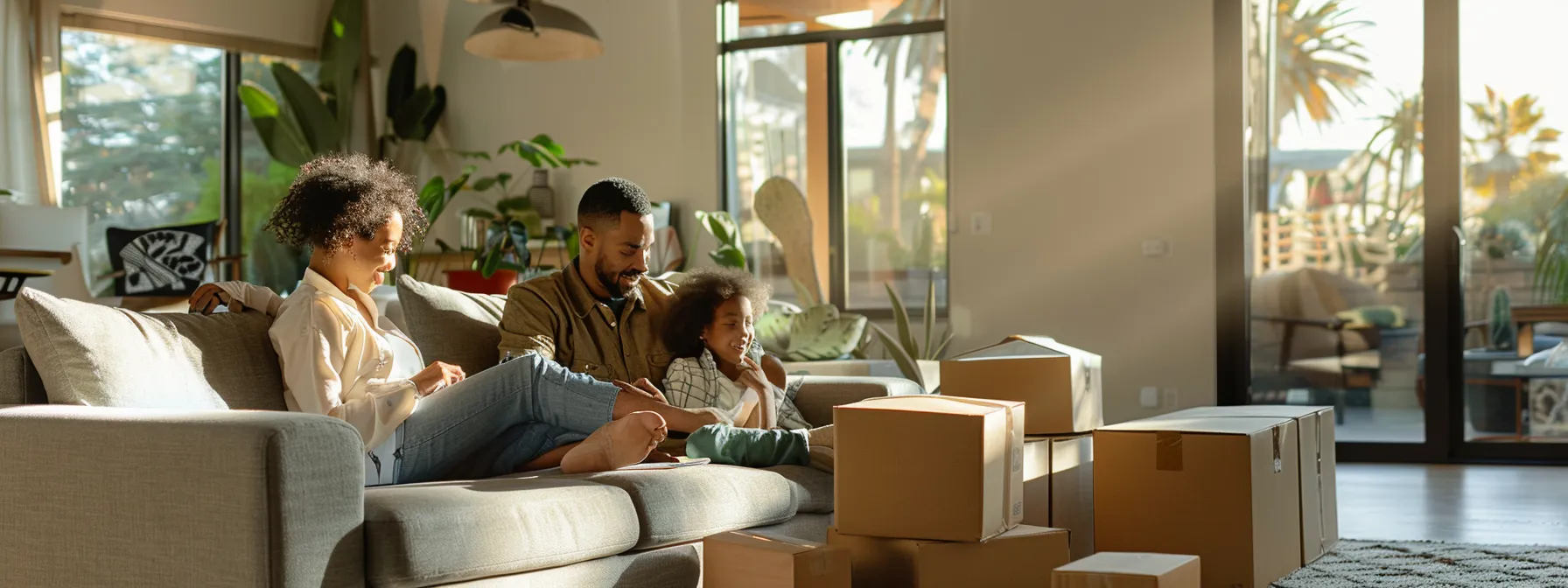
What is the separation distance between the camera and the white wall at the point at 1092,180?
5750mm

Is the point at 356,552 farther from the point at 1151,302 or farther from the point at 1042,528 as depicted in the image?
the point at 1151,302

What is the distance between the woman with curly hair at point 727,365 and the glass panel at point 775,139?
150 inches

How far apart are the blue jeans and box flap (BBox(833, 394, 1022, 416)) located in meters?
0.48

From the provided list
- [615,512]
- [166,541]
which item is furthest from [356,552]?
[615,512]

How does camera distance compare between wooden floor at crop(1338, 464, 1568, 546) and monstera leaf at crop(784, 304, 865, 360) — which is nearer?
wooden floor at crop(1338, 464, 1568, 546)

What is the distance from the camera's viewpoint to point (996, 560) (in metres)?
2.18

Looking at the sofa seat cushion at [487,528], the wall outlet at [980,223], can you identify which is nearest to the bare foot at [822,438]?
the sofa seat cushion at [487,528]

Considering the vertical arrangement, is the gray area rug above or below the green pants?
below

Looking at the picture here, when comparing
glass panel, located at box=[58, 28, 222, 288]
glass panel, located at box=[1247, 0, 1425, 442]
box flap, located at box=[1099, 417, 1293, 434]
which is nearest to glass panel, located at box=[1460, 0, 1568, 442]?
glass panel, located at box=[1247, 0, 1425, 442]

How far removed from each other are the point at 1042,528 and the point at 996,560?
0.46 feet

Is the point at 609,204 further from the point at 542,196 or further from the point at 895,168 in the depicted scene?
the point at 542,196

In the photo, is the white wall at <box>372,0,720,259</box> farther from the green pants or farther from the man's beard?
the green pants

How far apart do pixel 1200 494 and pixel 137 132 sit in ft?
21.7

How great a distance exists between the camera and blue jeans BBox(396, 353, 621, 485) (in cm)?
231
